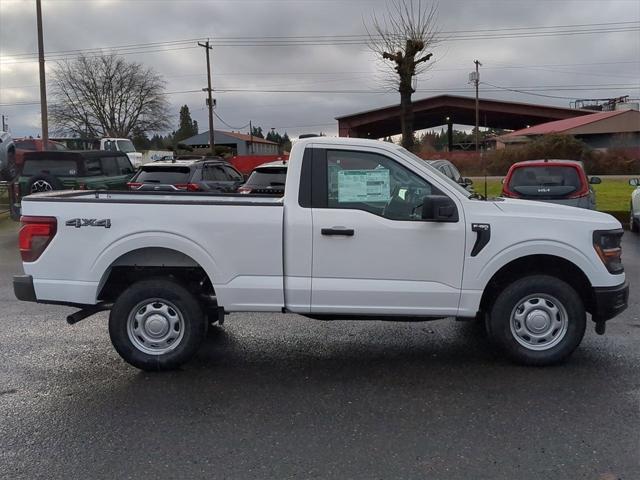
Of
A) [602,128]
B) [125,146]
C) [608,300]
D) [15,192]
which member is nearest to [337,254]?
[608,300]

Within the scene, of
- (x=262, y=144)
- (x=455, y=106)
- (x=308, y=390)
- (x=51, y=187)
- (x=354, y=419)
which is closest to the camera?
(x=354, y=419)

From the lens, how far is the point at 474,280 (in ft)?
15.4

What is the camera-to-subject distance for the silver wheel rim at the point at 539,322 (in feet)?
15.7

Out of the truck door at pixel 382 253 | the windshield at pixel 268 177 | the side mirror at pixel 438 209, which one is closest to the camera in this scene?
the side mirror at pixel 438 209

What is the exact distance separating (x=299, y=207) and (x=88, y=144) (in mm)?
43045

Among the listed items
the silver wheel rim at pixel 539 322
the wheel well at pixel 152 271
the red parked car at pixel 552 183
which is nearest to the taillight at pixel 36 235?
the wheel well at pixel 152 271

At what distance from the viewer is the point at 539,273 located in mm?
4934

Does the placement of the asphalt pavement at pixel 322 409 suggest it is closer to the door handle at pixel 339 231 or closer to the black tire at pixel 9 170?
the door handle at pixel 339 231

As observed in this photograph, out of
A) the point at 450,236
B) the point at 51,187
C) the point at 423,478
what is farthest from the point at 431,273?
the point at 51,187

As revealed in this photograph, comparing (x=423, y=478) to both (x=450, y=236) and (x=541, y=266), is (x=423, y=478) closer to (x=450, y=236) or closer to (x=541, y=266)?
(x=450, y=236)

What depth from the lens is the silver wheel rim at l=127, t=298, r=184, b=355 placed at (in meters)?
4.81

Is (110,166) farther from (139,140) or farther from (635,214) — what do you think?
(139,140)

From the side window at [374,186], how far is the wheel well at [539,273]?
0.91 metres

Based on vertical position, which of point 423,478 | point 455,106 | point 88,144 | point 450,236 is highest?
point 455,106
